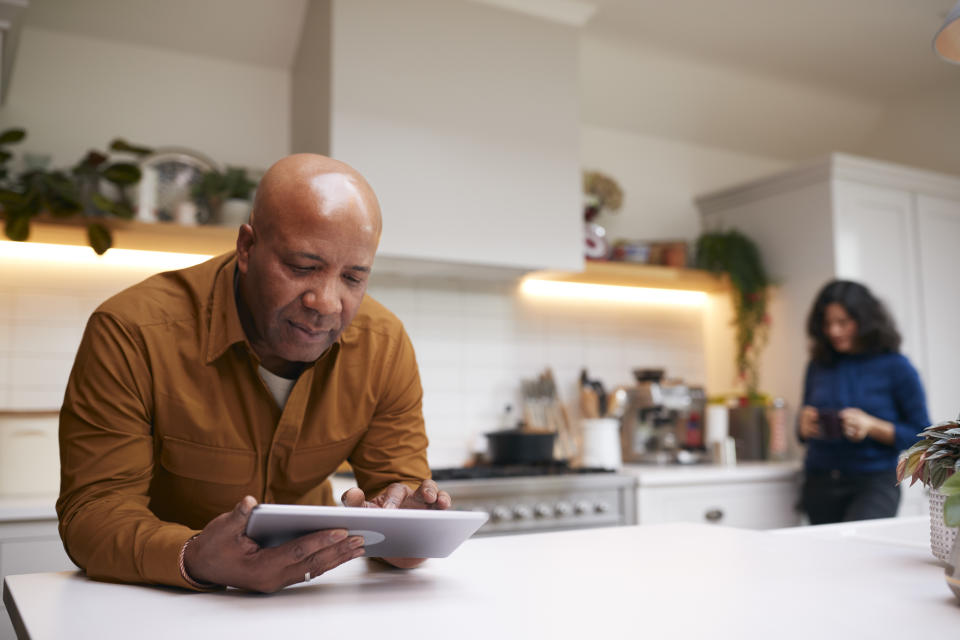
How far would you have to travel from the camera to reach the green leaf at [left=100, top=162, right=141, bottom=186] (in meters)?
2.54

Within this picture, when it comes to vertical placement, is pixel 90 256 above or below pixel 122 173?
below

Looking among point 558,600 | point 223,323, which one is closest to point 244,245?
point 223,323

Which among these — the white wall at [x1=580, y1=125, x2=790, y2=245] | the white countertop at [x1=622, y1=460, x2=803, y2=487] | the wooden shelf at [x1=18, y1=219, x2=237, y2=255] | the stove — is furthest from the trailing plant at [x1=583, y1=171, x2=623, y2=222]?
the wooden shelf at [x1=18, y1=219, x2=237, y2=255]

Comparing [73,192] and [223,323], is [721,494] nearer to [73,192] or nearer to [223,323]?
[223,323]

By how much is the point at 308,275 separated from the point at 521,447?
1884 mm

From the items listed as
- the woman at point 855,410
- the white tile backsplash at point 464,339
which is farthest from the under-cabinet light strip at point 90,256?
the woman at point 855,410

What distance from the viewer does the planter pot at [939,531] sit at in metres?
1.15

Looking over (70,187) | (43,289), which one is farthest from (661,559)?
(43,289)

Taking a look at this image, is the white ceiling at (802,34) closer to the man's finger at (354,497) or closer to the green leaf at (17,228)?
the green leaf at (17,228)

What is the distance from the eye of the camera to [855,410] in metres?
2.86

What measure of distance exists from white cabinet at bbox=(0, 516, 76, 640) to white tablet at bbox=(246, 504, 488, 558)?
4.70ft

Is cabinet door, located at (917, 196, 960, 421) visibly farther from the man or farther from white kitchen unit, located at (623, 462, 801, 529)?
the man

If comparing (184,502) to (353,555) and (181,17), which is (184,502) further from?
(181,17)

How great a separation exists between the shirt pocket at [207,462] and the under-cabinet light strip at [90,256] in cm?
149
